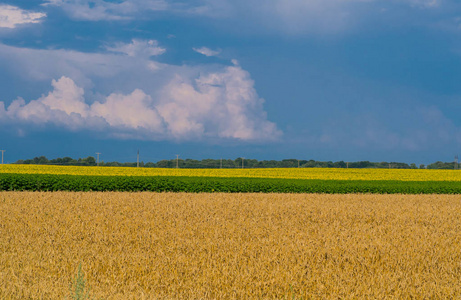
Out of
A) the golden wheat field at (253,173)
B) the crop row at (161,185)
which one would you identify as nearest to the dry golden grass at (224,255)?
the crop row at (161,185)

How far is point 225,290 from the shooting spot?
456cm

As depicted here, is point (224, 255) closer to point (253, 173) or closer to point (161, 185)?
point (161, 185)

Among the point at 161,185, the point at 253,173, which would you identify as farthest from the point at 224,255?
the point at 253,173

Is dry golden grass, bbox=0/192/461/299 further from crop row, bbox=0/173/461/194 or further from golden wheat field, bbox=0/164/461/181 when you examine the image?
golden wheat field, bbox=0/164/461/181

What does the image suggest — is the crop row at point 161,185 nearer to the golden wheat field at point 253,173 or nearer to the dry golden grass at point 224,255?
the dry golden grass at point 224,255

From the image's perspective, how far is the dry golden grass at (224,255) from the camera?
464cm

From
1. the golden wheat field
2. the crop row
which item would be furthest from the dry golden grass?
the golden wheat field

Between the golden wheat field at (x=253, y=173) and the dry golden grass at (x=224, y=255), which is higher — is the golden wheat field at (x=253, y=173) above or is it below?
above

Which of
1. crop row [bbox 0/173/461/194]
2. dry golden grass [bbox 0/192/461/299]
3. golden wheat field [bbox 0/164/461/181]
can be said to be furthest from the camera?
golden wheat field [bbox 0/164/461/181]

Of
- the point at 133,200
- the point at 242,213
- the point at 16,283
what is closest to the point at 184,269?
the point at 16,283

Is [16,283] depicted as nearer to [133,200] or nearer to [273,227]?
[273,227]

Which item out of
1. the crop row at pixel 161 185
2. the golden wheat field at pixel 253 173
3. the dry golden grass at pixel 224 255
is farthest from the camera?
the golden wheat field at pixel 253 173

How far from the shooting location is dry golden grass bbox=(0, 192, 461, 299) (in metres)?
4.64

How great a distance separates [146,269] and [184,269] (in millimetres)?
494
